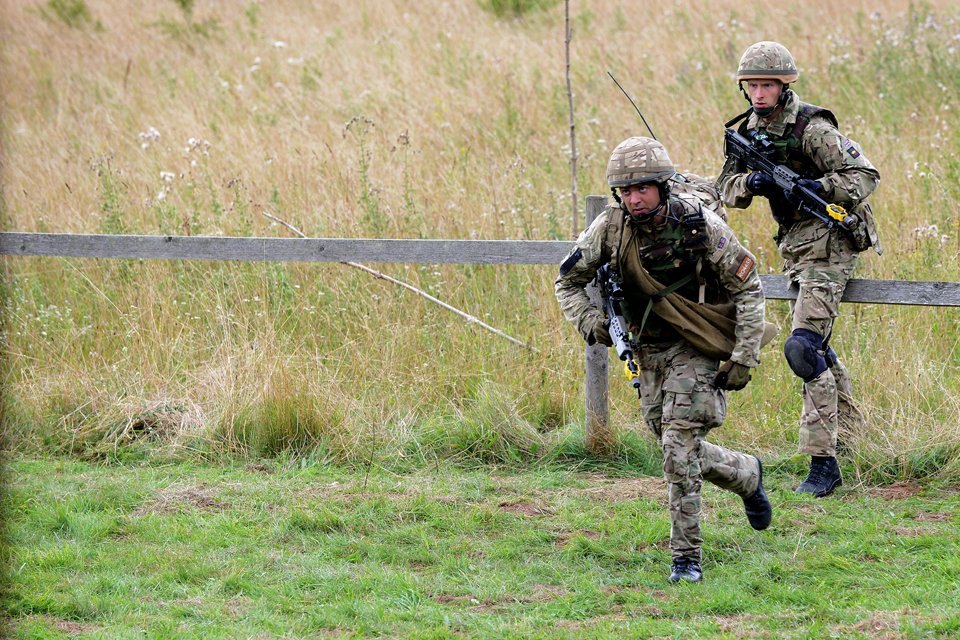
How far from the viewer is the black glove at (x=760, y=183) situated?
502 cm

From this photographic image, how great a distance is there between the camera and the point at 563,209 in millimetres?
8969

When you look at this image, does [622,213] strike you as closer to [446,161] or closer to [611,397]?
[611,397]

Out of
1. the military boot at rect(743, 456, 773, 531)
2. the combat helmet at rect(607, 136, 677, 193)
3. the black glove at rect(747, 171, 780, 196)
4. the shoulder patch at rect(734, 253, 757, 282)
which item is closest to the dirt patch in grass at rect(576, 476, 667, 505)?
the military boot at rect(743, 456, 773, 531)

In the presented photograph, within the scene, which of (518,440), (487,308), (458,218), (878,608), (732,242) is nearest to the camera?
(878,608)

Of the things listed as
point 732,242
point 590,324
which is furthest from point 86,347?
point 732,242

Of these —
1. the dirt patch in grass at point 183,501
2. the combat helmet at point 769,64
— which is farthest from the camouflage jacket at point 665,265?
the dirt patch in grass at point 183,501

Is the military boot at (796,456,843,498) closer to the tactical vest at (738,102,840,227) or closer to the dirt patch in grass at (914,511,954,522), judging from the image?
the dirt patch in grass at (914,511,954,522)

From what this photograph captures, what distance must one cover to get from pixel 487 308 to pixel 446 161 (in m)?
3.28

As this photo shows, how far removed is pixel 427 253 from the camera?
5938mm

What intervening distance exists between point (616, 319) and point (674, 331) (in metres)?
0.27

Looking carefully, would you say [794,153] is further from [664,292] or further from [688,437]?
[688,437]

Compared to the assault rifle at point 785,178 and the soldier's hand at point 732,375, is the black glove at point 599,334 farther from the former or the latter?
the assault rifle at point 785,178

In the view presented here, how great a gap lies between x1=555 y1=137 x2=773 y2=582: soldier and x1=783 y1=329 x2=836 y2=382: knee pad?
3.30 feet

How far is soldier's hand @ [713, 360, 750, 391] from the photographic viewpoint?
403cm
